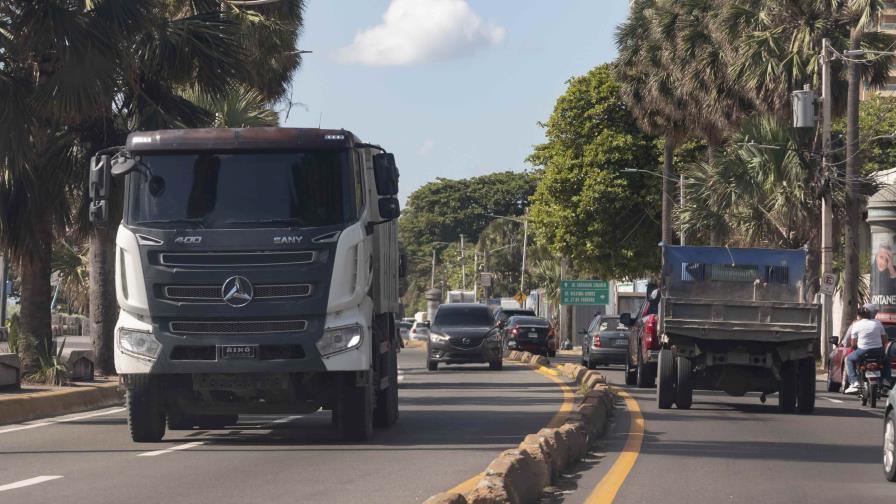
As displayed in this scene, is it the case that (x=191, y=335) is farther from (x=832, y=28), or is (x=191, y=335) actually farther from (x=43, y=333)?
(x=832, y=28)

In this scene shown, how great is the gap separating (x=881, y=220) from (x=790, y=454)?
2121cm

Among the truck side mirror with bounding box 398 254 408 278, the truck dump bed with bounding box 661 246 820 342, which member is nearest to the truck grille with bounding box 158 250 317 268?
the truck side mirror with bounding box 398 254 408 278

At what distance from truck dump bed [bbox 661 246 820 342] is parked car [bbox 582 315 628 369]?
538 inches

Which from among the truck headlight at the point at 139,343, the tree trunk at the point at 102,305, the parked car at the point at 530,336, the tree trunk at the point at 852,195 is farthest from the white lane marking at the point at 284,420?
the parked car at the point at 530,336

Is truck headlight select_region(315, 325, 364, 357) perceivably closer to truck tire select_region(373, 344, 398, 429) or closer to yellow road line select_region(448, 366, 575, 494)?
truck tire select_region(373, 344, 398, 429)

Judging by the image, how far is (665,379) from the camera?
20.7m

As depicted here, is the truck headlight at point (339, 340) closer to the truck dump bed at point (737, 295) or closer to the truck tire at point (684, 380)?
the truck dump bed at point (737, 295)

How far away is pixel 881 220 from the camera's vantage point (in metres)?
34.3

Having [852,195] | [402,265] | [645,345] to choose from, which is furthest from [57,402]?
[852,195]

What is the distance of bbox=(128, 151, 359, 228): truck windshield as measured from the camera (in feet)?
46.7

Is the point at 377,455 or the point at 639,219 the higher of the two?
the point at 639,219

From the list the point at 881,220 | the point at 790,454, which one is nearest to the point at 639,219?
the point at 881,220

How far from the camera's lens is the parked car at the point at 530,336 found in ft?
163

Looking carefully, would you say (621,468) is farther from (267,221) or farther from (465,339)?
(465,339)
